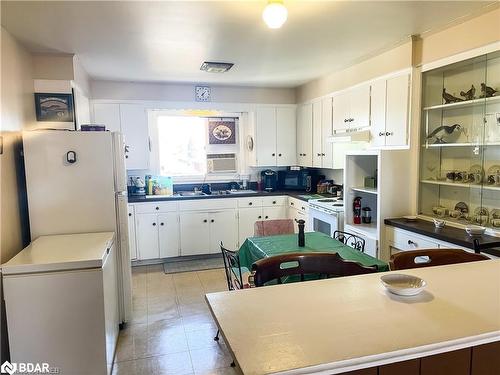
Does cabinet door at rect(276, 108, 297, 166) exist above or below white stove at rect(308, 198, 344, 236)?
above

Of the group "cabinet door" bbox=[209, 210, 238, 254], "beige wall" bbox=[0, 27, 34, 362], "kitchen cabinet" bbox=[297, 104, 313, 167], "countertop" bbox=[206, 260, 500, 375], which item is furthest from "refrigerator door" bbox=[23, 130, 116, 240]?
"kitchen cabinet" bbox=[297, 104, 313, 167]

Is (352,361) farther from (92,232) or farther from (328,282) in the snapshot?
(92,232)

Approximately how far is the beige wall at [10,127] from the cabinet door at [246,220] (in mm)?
2752

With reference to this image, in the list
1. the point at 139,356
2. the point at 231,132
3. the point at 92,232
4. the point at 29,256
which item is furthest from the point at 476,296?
the point at 231,132

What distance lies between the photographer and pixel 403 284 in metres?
1.44

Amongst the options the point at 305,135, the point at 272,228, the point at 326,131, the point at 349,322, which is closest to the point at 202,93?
the point at 305,135

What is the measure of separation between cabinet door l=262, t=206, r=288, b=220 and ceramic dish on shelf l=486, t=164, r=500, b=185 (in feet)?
9.13

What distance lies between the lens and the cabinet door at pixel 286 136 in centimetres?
539

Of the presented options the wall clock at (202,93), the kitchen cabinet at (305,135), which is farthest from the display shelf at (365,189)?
the wall clock at (202,93)

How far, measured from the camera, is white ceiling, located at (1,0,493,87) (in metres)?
2.34

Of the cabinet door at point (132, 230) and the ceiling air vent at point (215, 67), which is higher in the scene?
the ceiling air vent at point (215, 67)

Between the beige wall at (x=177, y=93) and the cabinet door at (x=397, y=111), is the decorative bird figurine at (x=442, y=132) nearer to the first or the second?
the cabinet door at (x=397, y=111)

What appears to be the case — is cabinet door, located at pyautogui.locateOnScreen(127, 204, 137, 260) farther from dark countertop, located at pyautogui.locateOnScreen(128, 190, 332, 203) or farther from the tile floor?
the tile floor

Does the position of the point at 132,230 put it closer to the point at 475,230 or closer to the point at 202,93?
the point at 202,93
